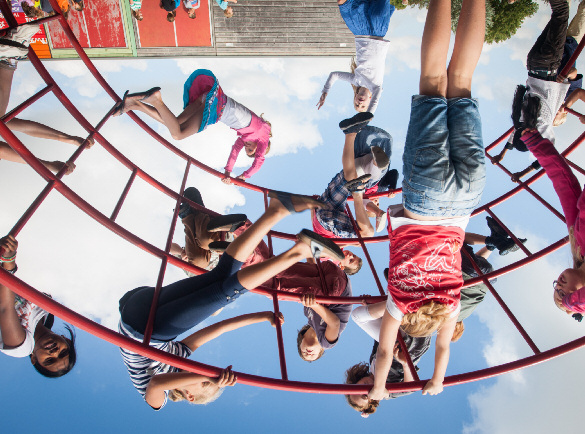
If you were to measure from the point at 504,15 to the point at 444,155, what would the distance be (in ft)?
28.6

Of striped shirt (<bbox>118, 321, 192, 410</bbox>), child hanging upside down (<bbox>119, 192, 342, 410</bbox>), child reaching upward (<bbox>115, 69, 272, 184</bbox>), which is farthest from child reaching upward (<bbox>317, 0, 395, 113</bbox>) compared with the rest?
striped shirt (<bbox>118, 321, 192, 410</bbox>)

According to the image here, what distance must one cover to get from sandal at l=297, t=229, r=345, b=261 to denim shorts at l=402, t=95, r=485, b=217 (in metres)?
0.55

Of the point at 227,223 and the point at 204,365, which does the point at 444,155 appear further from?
the point at 204,365

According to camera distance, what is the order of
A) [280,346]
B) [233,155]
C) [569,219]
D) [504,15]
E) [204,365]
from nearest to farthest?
[204,365] → [280,346] → [569,219] → [233,155] → [504,15]

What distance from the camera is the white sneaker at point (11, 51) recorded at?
2.24 m

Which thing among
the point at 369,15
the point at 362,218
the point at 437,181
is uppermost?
the point at 369,15

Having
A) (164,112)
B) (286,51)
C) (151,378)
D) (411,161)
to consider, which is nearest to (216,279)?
(151,378)

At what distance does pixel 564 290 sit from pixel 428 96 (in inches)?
55.9

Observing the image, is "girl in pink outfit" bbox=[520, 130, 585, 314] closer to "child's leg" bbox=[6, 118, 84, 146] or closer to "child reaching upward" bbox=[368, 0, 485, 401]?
"child reaching upward" bbox=[368, 0, 485, 401]

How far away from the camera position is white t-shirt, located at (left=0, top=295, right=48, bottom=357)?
2.42m

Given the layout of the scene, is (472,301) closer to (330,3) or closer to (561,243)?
(561,243)

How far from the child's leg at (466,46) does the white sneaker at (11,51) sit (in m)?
2.53

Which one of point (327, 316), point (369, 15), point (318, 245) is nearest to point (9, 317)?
point (318, 245)

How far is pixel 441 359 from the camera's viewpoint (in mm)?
2316
